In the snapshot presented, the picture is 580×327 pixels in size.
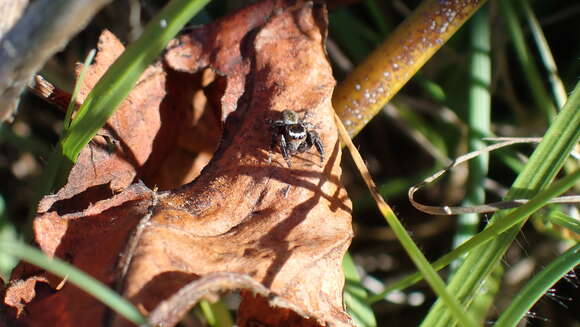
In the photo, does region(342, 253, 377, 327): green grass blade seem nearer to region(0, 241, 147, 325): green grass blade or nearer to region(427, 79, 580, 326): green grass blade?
region(427, 79, 580, 326): green grass blade

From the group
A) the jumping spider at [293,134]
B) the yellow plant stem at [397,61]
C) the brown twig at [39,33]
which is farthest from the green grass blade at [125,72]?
the yellow plant stem at [397,61]

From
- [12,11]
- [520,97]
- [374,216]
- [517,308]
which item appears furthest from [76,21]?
[520,97]

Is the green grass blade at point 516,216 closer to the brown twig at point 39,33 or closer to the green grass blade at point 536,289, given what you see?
the green grass blade at point 536,289

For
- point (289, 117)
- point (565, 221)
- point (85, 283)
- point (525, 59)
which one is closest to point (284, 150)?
point (289, 117)

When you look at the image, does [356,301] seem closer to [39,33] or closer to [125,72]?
[125,72]

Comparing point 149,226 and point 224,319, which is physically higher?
point 149,226

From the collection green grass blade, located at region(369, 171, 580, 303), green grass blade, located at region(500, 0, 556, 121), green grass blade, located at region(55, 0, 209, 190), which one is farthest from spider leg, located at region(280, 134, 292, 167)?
green grass blade, located at region(500, 0, 556, 121)

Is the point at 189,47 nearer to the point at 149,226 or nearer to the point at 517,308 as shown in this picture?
the point at 149,226
